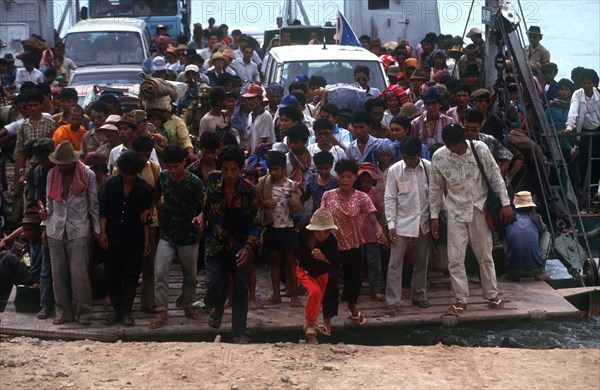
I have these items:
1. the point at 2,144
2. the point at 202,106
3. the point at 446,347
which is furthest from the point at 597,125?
the point at 2,144

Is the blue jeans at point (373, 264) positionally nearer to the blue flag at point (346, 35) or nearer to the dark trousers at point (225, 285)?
the dark trousers at point (225, 285)

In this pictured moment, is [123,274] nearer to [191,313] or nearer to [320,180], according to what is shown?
[191,313]

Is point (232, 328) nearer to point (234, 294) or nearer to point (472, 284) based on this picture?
point (234, 294)

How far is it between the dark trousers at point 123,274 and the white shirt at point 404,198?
7.28ft

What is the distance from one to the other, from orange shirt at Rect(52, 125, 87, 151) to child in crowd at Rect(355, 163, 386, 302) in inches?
122

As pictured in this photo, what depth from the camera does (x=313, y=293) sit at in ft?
29.5

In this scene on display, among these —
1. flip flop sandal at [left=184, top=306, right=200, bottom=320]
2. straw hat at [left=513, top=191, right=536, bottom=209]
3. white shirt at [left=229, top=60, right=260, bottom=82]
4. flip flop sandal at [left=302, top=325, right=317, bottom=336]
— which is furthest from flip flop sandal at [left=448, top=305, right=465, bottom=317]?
white shirt at [left=229, top=60, right=260, bottom=82]

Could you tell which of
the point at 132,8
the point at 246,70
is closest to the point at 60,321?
the point at 246,70

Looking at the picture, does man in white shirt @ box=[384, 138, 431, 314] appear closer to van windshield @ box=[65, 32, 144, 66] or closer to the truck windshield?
van windshield @ box=[65, 32, 144, 66]

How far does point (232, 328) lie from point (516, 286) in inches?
123

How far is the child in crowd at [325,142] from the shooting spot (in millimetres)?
10328

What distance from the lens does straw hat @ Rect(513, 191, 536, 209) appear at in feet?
36.9

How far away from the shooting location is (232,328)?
9.23 metres

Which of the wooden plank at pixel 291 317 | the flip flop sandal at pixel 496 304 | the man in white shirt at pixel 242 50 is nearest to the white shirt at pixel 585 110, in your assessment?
the wooden plank at pixel 291 317
